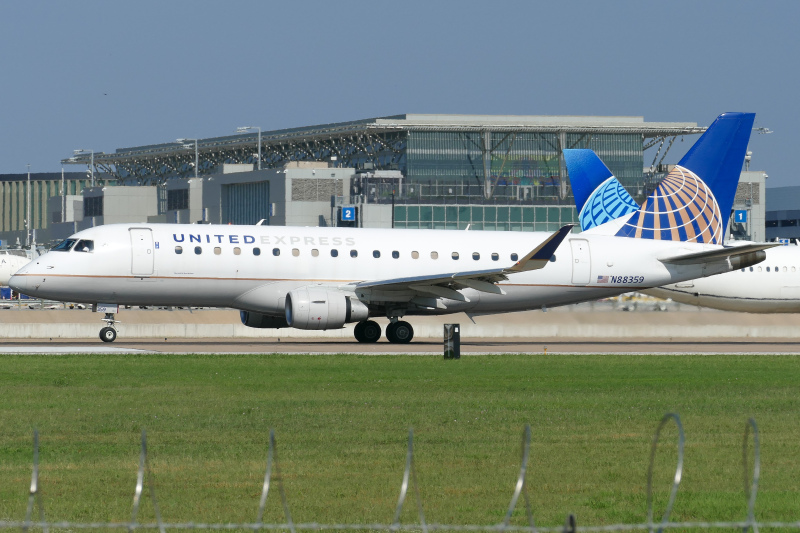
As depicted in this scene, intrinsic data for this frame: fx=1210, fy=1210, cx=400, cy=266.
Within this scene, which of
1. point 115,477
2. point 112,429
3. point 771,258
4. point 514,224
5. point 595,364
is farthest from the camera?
point 514,224

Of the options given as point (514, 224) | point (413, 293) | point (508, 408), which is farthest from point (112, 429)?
point (514, 224)

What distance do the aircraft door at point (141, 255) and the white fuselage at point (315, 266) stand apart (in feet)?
0.10

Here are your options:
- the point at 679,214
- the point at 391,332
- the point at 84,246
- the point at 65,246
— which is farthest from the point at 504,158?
the point at 84,246

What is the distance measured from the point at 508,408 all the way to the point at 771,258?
34.4 m

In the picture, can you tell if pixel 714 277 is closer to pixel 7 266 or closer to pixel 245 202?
pixel 7 266

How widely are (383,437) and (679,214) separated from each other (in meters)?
30.1

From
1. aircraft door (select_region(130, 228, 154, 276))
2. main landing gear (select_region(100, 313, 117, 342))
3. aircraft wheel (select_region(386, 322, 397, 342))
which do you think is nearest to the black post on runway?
aircraft wheel (select_region(386, 322, 397, 342))

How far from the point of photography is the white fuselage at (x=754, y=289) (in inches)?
1956

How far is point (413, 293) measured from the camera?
38156mm

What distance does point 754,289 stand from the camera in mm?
50969

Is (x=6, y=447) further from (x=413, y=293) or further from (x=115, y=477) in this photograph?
(x=413, y=293)

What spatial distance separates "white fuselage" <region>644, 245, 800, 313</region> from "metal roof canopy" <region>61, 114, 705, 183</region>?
7337cm

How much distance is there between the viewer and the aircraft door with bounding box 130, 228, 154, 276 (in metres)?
36.5

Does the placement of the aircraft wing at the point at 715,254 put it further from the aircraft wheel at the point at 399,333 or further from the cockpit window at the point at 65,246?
the cockpit window at the point at 65,246
